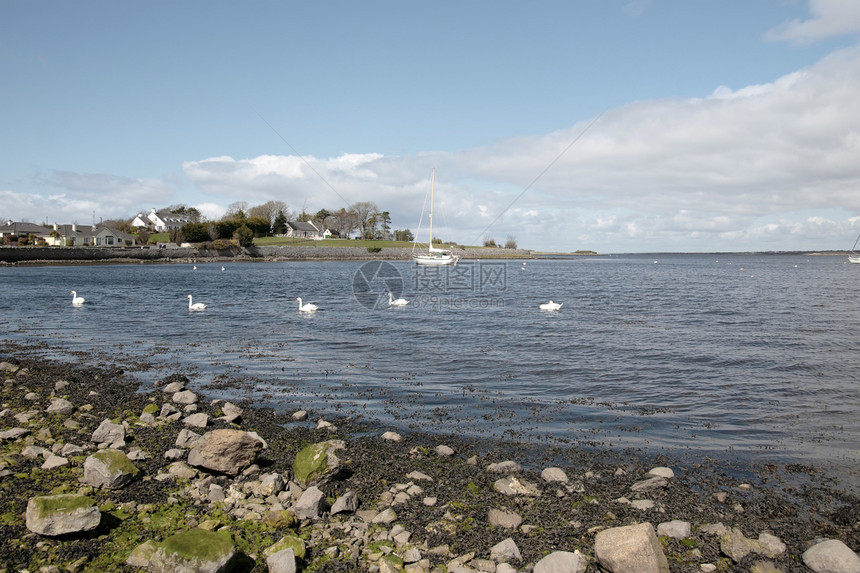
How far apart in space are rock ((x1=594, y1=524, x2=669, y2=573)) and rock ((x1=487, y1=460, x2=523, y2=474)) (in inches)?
101

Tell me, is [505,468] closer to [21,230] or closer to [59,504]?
[59,504]

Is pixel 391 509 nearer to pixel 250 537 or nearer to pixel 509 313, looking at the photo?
pixel 250 537

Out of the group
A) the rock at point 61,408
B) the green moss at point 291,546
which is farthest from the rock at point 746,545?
the rock at point 61,408

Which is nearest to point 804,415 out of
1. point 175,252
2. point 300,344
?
point 300,344

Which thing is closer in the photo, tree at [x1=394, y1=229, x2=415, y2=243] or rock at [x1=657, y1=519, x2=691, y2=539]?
rock at [x1=657, y1=519, x2=691, y2=539]

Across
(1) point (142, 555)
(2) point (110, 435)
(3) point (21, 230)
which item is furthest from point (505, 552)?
(3) point (21, 230)

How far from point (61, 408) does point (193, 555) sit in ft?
24.2

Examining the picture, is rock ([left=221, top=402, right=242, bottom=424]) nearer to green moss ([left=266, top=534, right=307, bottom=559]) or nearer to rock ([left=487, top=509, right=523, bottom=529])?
green moss ([left=266, top=534, right=307, bottom=559])

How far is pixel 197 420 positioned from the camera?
10.8 metres

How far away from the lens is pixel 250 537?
6793mm

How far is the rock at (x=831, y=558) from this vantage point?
6297mm

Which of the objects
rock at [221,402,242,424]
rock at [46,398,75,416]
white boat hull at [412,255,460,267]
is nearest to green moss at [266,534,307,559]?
rock at [221,402,242,424]

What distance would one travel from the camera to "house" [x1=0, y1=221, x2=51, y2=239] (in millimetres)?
114931

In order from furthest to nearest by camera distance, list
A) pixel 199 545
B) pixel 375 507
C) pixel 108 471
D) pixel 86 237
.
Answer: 1. pixel 86 237
2. pixel 108 471
3. pixel 375 507
4. pixel 199 545
